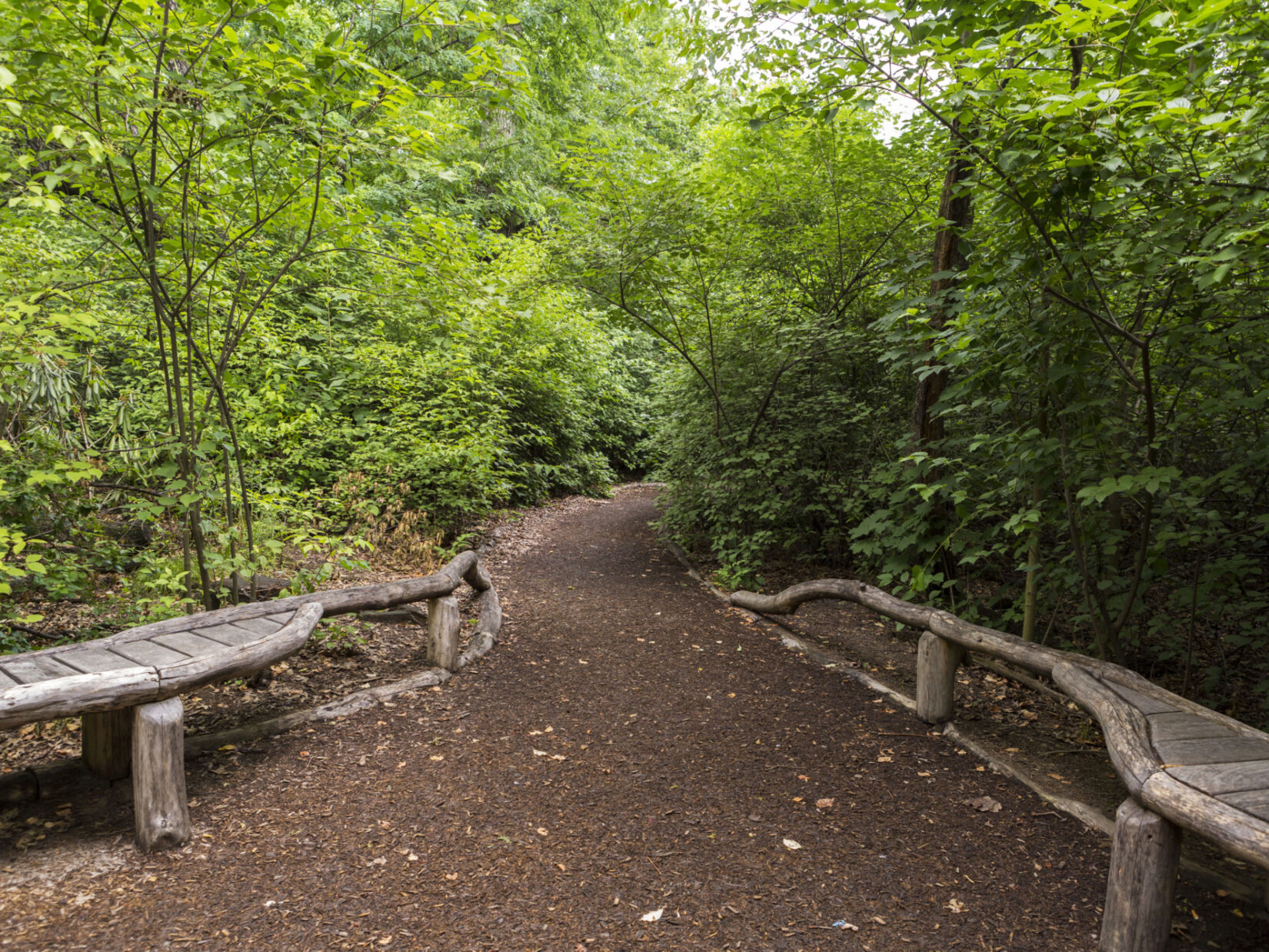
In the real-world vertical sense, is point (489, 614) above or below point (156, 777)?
below

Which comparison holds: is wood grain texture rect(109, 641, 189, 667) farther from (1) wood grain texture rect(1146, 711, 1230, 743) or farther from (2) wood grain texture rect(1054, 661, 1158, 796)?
(1) wood grain texture rect(1146, 711, 1230, 743)

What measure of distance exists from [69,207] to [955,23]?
5045 millimetres

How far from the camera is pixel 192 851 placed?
2607 millimetres

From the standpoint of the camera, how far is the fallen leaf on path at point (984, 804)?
3.06 meters

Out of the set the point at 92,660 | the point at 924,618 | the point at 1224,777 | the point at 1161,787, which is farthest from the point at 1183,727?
the point at 92,660

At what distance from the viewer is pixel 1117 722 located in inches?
→ 98.5

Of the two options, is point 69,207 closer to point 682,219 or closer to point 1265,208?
point 682,219

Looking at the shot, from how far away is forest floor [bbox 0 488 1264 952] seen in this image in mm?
2283

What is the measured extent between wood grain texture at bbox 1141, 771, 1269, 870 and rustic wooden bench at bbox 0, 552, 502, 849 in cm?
334

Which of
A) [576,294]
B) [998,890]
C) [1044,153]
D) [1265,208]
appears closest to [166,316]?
[1044,153]

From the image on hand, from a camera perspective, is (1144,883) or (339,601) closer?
(1144,883)

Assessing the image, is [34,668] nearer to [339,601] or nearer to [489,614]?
[339,601]

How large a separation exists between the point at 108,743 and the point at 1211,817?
4.06 meters

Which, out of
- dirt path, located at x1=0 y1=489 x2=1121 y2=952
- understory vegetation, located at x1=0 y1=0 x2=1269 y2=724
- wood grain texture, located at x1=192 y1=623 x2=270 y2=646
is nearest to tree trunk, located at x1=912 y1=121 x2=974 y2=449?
understory vegetation, located at x1=0 y1=0 x2=1269 y2=724
